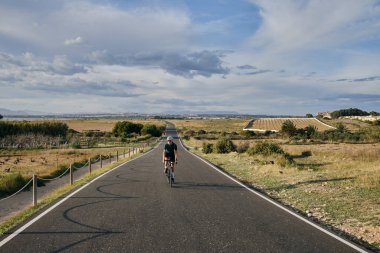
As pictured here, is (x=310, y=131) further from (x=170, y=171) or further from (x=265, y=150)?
(x=170, y=171)

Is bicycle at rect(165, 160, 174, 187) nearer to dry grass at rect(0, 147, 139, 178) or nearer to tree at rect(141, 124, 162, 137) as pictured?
dry grass at rect(0, 147, 139, 178)

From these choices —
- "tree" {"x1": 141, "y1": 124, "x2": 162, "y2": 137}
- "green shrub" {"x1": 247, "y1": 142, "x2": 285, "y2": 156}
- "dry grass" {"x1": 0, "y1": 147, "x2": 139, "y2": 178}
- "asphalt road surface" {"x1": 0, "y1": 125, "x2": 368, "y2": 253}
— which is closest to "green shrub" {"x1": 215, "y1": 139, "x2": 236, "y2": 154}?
"green shrub" {"x1": 247, "y1": 142, "x2": 285, "y2": 156}

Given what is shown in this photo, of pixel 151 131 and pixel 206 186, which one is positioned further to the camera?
pixel 151 131

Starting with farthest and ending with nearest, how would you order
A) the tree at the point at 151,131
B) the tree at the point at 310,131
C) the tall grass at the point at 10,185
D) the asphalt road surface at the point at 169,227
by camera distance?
the tree at the point at 151,131, the tree at the point at 310,131, the tall grass at the point at 10,185, the asphalt road surface at the point at 169,227

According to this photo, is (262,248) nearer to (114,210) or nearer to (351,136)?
(114,210)

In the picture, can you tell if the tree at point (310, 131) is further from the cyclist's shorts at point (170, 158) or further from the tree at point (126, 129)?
the cyclist's shorts at point (170, 158)

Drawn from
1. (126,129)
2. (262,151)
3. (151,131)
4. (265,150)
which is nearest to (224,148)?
(262,151)

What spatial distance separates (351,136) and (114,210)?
69.0m

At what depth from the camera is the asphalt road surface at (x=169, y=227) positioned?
715 centimetres

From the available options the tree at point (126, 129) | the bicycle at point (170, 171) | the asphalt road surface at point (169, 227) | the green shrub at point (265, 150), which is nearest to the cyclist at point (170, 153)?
the bicycle at point (170, 171)

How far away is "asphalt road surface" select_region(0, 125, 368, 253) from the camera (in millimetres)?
7152

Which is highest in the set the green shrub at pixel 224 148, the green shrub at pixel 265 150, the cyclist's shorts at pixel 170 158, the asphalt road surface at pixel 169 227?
the cyclist's shorts at pixel 170 158

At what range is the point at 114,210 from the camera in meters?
10.6

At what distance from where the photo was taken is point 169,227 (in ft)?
28.1
